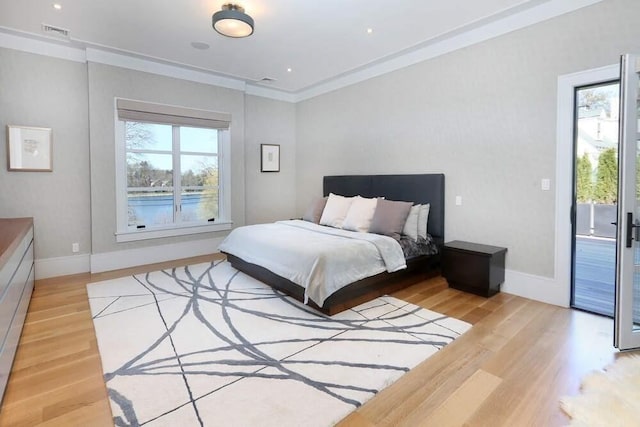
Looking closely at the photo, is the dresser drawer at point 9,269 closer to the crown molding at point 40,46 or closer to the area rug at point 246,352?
the area rug at point 246,352

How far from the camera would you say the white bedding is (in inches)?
116

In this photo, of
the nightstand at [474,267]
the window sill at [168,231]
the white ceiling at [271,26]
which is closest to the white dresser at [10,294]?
the window sill at [168,231]

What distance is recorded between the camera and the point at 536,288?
3371 millimetres

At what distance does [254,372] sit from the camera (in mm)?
2137

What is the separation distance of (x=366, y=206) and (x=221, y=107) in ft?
10.0

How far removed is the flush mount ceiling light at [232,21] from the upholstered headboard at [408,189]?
2.59 m

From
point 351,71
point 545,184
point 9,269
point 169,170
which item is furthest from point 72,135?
point 545,184

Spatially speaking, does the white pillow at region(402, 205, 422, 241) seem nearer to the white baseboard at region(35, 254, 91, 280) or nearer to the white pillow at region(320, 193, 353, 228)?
the white pillow at region(320, 193, 353, 228)

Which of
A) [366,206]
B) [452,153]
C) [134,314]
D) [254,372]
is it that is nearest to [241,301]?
[134,314]

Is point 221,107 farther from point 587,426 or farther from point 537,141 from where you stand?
point 587,426

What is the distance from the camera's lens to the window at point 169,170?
4617 mm

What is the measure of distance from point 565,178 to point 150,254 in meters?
5.30

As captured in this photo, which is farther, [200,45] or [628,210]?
[200,45]

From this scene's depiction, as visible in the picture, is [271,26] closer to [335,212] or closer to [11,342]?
A: [335,212]
